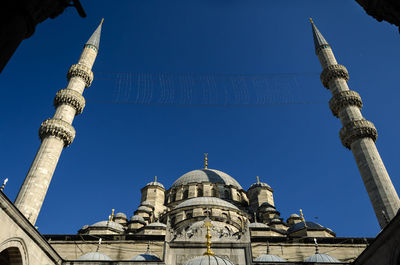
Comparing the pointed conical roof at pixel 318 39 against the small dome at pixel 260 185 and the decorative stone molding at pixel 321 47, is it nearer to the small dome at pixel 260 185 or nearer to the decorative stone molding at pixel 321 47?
the decorative stone molding at pixel 321 47

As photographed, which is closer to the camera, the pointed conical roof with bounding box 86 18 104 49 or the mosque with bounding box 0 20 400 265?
the mosque with bounding box 0 20 400 265

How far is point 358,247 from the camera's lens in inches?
776

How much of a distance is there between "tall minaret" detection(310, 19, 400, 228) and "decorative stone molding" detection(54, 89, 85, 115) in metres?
Answer: 20.3

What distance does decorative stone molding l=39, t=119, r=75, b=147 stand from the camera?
2188 cm

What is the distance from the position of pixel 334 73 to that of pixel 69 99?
71.5 feet

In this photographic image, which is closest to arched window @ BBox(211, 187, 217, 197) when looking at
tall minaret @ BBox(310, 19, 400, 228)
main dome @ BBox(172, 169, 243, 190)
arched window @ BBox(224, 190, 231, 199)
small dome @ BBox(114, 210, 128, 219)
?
arched window @ BBox(224, 190, 231, 199)

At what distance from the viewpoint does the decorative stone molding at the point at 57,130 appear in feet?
71.8

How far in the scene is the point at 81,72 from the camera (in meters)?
26.2

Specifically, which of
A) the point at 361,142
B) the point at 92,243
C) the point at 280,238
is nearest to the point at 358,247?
the point at 280,238

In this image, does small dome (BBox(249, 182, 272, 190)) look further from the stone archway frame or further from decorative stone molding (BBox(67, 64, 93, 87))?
the stone archway frame

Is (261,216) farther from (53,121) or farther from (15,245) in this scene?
(15,245)

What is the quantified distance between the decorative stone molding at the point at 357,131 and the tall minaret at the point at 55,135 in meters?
20.2

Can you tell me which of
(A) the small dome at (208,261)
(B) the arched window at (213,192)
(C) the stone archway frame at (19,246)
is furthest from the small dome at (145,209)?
(A) the small dome at (208,261)

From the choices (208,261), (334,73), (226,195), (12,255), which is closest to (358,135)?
(334,73)
